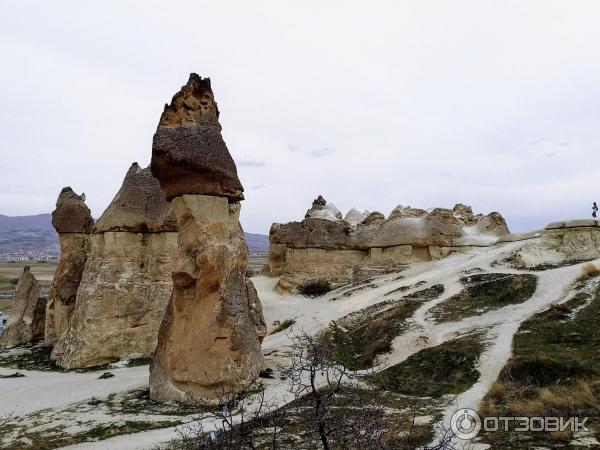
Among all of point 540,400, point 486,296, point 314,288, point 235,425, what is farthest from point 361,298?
point 235,425

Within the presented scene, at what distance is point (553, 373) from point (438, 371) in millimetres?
2234

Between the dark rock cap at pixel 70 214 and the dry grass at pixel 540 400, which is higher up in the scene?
the dark rock cap at pixel 70 214

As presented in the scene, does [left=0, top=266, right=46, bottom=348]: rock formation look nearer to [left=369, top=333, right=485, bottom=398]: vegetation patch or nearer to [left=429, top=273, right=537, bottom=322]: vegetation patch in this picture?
[left=369, top=333, right=485, bottom=398]: vegetation patch

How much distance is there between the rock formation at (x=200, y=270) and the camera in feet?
31.9

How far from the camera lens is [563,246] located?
17.6 meters

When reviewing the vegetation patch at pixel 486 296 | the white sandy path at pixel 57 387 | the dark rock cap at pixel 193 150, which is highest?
the dark rock cap at pixel 193 150

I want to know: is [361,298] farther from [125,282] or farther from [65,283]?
[65,283]

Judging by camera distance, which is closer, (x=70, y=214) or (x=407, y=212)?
(x=70, y=214)

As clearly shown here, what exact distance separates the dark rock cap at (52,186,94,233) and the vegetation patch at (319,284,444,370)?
10.4 m

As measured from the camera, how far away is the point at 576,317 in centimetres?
1114

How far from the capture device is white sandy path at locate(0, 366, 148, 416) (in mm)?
9895

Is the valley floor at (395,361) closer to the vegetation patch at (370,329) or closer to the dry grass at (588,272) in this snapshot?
the vegetation patch at (370,329)

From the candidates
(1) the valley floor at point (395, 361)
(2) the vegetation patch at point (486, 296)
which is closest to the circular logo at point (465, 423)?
(1) the valley floor at point (395, 361)

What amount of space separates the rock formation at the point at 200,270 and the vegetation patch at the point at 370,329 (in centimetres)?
276
